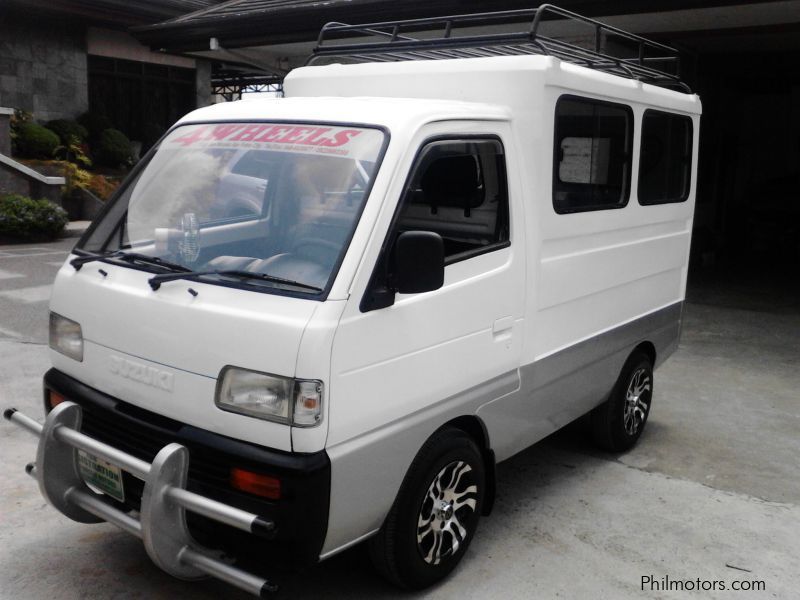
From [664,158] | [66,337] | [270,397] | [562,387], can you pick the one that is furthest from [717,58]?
[270,397]

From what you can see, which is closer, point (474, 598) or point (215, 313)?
point (215, 313)

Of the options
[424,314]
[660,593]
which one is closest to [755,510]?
[660,593]

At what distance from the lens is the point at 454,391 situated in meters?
3.52

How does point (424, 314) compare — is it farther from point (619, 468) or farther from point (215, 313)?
point (619, 468)

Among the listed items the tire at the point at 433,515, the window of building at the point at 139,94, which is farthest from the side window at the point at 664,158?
the window of building at the point at 139,94

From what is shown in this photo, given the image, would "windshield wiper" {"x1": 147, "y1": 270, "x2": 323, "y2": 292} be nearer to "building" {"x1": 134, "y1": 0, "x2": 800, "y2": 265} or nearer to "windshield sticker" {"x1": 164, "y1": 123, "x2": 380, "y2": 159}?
"windshield sticker" {"x1": 164, "y1": 123, "x2": 380, "y2": 159}

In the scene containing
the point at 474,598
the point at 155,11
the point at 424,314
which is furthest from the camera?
the point at 155,11

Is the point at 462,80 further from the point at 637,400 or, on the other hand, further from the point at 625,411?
the point at 637,400

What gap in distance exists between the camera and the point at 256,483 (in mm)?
2887

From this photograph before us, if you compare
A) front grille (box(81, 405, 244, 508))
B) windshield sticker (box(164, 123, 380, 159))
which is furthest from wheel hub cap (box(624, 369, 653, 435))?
Answer: front grille (box(81, 405, 244, 508))

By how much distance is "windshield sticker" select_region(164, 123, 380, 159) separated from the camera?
333 cm

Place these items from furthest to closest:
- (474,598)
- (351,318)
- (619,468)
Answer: (619,468)
(474,598)
(351,318)

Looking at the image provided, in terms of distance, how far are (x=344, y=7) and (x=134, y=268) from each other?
25.1 feet

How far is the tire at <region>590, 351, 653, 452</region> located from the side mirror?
244 cm
